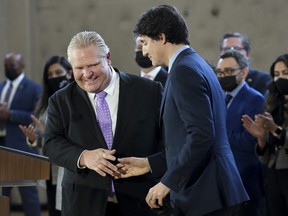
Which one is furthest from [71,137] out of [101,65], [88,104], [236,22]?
[236,22]

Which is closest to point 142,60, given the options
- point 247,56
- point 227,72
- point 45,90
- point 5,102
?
point 227,72

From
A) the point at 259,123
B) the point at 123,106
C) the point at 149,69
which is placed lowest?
the point at 259,123

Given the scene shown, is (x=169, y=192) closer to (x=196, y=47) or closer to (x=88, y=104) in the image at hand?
(x=88, y=104)

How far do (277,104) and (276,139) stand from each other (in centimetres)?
26

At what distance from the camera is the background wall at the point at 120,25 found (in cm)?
571

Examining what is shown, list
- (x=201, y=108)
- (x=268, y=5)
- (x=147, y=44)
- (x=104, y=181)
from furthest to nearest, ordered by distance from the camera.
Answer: (x=268, y=5) < (x=104, y=181) < (x=147, y=44) < (x=201, y=108)

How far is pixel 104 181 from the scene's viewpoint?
106 inches

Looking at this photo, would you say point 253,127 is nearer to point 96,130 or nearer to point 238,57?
point 238,57

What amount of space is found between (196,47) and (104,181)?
11.5 feet

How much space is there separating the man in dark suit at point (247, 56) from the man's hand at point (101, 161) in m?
2.26

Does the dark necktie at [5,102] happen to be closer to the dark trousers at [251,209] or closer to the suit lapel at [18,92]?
the suit lapel at [18,92]

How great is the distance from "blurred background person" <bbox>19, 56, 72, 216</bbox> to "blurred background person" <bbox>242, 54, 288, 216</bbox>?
1340mm

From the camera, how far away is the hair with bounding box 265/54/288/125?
4.00 m

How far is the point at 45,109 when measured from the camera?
4590 mm
